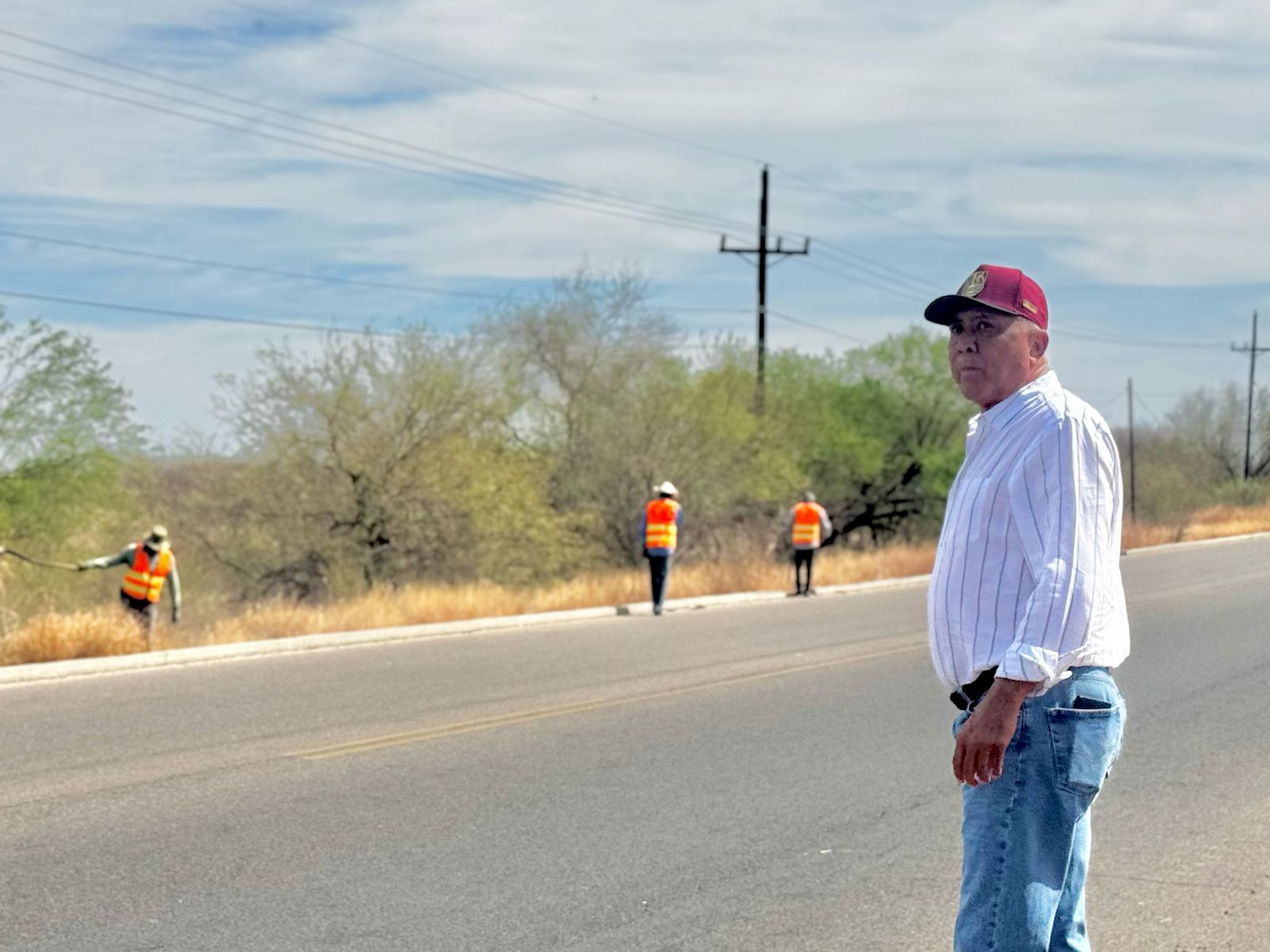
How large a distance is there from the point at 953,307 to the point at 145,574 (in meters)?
14.8

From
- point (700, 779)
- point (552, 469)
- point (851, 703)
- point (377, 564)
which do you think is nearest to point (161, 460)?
point (377, 564)

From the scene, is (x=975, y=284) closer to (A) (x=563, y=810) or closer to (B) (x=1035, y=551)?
(B) (x=1035, y=551)

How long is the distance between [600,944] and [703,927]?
1.45 feet

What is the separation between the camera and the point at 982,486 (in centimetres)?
369

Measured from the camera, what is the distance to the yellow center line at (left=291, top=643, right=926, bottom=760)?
1020 centimetres

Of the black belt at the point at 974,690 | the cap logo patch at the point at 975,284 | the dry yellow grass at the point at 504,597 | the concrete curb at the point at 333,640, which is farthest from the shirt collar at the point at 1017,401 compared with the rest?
the dry yellow grass at the point at 504,597

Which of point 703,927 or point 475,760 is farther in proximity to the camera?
point 475,760

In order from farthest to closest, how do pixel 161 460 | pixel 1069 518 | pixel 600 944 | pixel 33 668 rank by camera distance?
pixel 161 460
pixel 33 668
pixel 600 944
pixel 1069 518

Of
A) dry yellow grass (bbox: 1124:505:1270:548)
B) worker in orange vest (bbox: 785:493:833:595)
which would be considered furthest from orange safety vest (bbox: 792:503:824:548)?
dry yellow grass (bbox: 1124:505:1270:548)

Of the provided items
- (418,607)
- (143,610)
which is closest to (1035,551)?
(143,610)

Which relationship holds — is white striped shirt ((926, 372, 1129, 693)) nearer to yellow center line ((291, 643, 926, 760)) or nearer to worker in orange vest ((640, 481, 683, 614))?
yellow center line ((291, 643, 926, 760))

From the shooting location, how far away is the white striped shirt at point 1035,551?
3.54 meters

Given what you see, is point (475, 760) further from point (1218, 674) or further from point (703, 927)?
point (1218, 674)

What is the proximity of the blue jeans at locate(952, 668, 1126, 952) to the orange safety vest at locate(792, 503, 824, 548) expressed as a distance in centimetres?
2238
